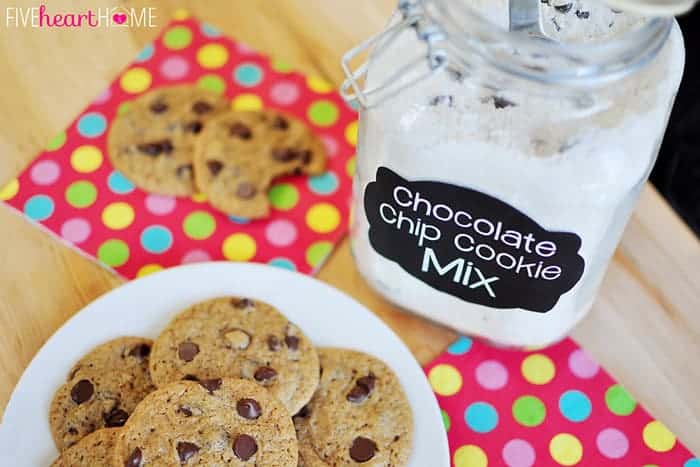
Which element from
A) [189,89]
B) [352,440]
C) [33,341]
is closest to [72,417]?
[33,341]

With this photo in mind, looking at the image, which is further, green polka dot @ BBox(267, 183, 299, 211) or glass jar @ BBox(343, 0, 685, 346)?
green polka dot @ BBox(267, 183, 299, 211)

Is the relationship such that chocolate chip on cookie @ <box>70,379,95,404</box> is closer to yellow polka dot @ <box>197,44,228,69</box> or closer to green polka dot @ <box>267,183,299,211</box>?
green polka dot @ <box>267,183,299,211</box>

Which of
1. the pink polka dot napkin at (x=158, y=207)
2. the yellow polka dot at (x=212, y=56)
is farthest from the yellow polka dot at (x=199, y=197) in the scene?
the yellow polka dot at (x=212, y=56)

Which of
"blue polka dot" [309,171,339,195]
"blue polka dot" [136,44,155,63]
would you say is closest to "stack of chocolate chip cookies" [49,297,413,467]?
"blue polka dot" [309,171,339,195]

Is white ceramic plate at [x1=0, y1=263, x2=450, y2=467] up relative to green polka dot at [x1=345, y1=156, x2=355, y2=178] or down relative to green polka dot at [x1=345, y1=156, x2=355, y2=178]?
down

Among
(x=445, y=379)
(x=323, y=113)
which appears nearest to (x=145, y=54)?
(x=323, y=113)

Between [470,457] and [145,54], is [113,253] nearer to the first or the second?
[145,54]

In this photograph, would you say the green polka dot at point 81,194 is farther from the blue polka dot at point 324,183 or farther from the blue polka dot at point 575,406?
the blue polka dot at point 575,406
